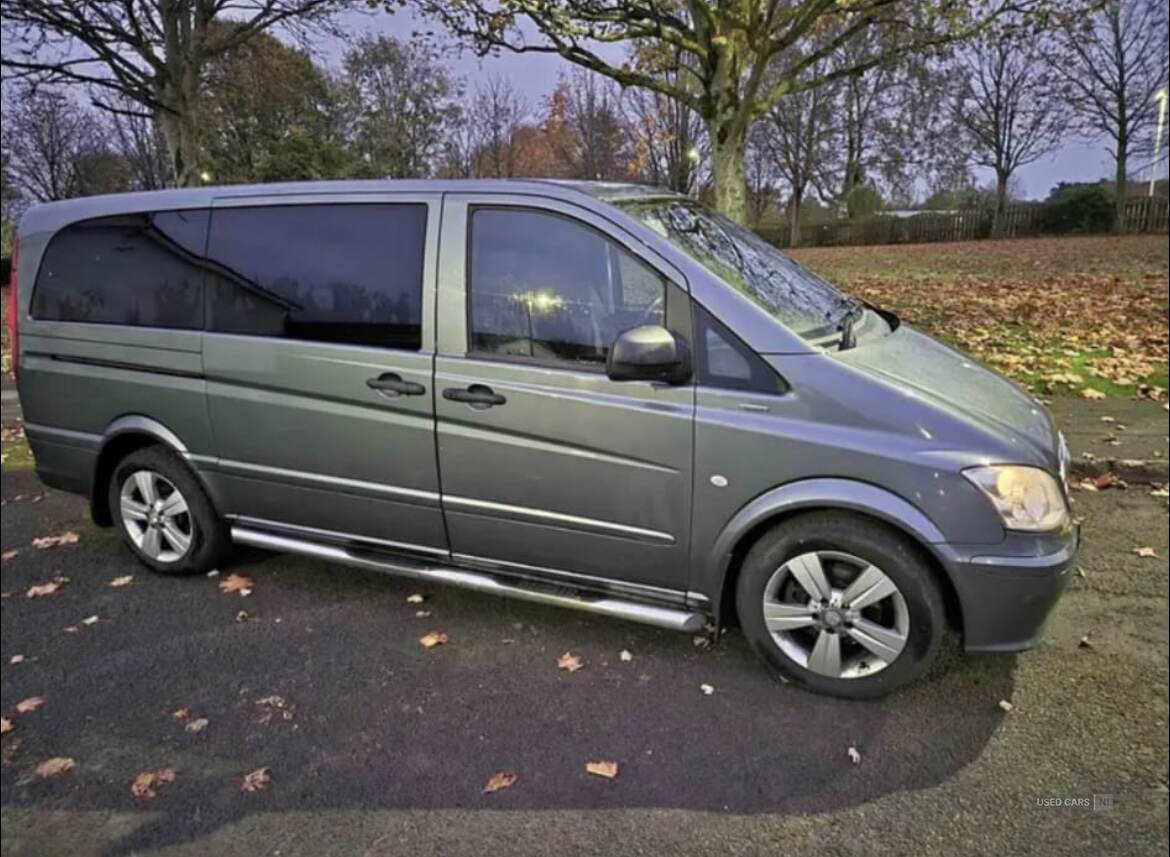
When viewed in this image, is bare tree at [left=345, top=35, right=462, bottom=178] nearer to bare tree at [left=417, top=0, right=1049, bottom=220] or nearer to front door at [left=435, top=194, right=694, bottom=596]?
bare tree at [left=417, top=0, right=1049, bottom=220]

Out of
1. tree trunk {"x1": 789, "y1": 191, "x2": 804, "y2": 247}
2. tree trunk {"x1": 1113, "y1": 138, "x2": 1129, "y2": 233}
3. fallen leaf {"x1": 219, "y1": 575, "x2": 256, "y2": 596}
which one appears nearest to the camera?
fallen leaf {"x1": 219, "y1": 575, "x2": 256, "y2": 596}

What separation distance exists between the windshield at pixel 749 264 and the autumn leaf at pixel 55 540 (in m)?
3.98

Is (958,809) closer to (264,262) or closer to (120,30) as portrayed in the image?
(264,262)

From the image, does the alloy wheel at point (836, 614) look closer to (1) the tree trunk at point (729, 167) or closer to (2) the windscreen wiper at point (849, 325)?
(2) the windscreen wiper at point (849, 325)

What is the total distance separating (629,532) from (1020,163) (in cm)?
3967

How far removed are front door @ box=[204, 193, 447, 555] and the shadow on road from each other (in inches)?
21.0

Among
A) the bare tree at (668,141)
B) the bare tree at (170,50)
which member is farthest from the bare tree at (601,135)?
the bare tree at (170,50)

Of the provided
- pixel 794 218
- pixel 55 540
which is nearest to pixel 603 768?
pixel 55 540

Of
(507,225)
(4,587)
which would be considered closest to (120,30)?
(4,587)

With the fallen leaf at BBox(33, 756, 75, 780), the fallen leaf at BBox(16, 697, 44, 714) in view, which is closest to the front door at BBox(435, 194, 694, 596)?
the fallen leaf at BBox(33, 756, 75, 780)

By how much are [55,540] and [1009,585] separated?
204 inches

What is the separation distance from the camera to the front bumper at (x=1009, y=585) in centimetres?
263

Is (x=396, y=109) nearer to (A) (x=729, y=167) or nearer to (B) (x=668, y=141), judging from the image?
(B) (x=668, y=141)

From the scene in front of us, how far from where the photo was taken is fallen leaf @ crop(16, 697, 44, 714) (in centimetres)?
312
